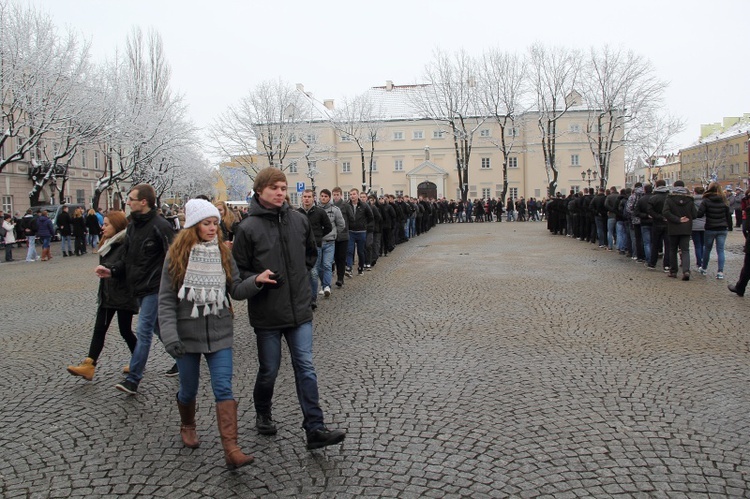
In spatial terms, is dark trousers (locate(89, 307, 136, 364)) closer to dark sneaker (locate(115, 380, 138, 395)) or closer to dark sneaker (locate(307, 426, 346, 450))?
dark sneaker (locate(115, 380, 138, 395))

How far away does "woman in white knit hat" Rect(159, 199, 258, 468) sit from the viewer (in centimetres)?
427

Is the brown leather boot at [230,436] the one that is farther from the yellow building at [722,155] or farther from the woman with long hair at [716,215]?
the yellow building at [722,155]

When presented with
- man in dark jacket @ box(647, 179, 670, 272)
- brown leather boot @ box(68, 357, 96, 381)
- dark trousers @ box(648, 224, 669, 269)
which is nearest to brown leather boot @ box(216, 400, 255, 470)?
brown leather boot @ box(68, 357, 96, 381)

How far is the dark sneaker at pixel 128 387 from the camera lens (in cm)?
588

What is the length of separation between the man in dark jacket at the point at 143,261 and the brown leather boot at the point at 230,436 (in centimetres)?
201

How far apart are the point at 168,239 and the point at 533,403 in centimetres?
347

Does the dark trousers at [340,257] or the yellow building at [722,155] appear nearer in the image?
the dark trousers at [340,257]

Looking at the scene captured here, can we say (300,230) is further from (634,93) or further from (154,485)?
(634,93)

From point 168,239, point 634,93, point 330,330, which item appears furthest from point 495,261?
point 634,93

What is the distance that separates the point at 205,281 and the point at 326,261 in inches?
283

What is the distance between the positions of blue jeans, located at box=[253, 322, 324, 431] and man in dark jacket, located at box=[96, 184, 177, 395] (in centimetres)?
174

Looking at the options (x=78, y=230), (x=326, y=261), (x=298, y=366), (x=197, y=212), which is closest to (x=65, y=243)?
(x=78, y=230)

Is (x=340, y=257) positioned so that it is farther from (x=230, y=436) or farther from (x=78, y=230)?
(x=78, y=230)

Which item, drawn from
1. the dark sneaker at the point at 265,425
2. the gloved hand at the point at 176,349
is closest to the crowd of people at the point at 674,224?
the dark sneaker at the point at 265,425
